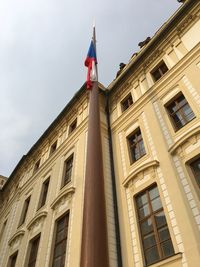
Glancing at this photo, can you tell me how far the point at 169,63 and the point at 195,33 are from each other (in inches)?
68.5

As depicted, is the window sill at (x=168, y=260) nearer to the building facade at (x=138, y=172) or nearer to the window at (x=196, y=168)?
the building facade at (x=138, y=172)

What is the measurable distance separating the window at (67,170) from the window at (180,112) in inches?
252

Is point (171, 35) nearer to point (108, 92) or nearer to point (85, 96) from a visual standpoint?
point (108, 92)

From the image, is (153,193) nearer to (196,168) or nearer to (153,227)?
(153,227)

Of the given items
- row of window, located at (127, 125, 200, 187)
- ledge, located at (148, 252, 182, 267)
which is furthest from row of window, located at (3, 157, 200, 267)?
row of window, located at (127, 125, 200, 187)

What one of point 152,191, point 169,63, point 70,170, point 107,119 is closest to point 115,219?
point 152,191

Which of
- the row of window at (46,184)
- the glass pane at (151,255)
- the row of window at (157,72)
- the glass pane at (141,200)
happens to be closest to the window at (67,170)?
the row of window at (46,184)

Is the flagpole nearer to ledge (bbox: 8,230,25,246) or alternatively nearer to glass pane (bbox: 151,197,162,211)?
glass pane (bbox: 151,197,162,211)

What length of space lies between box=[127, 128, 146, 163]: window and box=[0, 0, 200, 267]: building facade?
5cm

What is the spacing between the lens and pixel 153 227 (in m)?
8.17

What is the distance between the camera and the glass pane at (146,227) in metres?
8.33

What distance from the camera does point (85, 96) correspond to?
672 inches

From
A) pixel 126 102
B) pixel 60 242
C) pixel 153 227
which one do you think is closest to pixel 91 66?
pixel 126 102

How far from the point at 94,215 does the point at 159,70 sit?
980 cm
